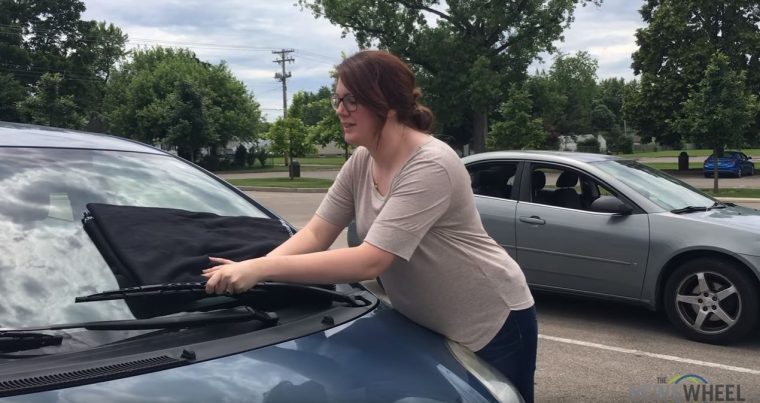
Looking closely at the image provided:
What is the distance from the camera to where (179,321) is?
69.7 inches

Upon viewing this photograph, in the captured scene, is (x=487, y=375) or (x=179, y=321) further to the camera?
(x=487, y=375)

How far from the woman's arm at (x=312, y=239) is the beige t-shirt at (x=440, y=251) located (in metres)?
0.16

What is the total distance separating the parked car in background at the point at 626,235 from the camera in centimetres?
511

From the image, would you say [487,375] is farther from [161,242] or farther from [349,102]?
[161,242]

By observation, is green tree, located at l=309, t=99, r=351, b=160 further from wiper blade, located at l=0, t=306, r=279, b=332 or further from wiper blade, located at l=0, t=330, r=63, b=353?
wiper blade, located at l=0, t=330, r=63, b=353

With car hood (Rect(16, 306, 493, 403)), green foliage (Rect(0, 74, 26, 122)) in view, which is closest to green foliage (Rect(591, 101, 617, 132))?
green foliage (Rect(0, 74, 26, 122))

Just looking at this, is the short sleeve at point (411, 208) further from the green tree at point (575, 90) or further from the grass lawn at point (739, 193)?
the green tree at point (575, 90)

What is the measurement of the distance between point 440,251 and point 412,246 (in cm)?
17

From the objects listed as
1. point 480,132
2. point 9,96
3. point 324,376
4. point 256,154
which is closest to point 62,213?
point 324,376

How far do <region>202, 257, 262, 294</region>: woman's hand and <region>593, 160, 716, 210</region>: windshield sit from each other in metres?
4.64

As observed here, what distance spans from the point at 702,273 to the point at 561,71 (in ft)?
311

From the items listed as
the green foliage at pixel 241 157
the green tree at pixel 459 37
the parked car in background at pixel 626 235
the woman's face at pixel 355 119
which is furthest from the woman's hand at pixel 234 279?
the green foliage at pixel 241 157

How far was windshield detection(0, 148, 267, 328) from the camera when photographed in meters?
1.82

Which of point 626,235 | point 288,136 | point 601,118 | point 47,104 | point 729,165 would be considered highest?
point 601,118
